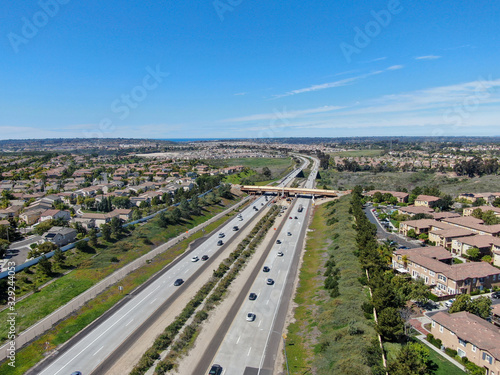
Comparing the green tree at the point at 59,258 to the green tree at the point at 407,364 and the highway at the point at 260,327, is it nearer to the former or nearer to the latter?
the highway at the point at 260,327

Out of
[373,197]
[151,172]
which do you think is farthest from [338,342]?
[151,172]

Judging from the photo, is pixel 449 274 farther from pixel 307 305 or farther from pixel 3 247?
pixel 3 247

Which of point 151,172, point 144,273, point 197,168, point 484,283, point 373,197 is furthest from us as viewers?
point 197,168

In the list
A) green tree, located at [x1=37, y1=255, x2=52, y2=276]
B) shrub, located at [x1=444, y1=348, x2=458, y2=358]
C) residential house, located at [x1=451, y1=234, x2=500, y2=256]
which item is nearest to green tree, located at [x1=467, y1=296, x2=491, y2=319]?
shrub, located at [x1=444, y1=348, x2=458, y2=358]

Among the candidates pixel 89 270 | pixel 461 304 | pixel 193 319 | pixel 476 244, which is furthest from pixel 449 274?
pixel 89 270

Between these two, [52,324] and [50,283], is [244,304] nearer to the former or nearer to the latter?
[52,324]
